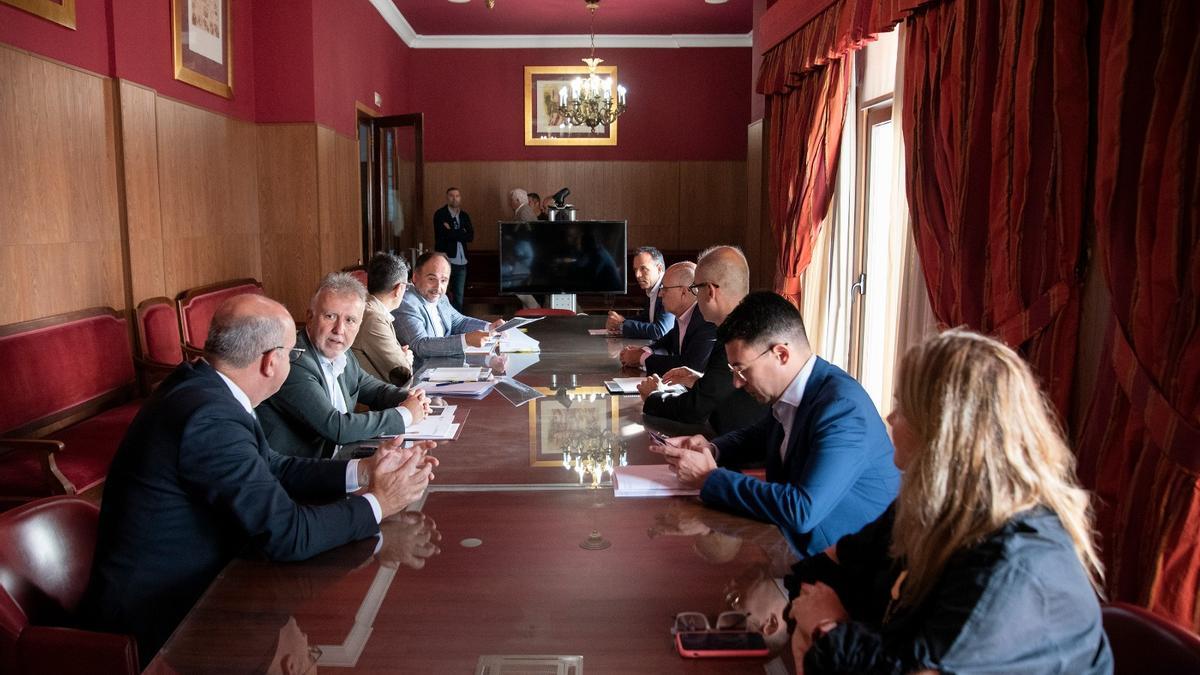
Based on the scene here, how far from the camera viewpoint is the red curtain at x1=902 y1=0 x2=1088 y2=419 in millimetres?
2711

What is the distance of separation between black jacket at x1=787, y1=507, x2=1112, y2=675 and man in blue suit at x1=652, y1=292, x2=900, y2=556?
0.74 m

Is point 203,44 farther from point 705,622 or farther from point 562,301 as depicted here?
point 705,622

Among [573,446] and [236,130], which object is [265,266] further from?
[573,446]

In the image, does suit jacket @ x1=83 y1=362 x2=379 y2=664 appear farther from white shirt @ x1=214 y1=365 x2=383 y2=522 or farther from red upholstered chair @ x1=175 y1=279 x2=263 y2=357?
red upholstered chair @ x1=175 y1=279 x2=263 y2=357

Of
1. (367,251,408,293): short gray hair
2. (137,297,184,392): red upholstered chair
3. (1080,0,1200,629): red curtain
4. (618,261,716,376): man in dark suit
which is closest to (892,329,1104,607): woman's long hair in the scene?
(1080,0,1200,629): red curtain

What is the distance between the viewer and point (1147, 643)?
1.35m

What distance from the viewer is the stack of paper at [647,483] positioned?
7.22ft

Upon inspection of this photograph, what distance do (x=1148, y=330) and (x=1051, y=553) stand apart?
4.44 feet

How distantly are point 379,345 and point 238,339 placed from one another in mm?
1972

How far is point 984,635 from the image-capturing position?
3.83 ft

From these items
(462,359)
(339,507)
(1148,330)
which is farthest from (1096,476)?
(462,359)

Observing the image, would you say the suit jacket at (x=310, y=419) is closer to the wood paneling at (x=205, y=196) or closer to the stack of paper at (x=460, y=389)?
the stack of paper at (x=460, y=389)

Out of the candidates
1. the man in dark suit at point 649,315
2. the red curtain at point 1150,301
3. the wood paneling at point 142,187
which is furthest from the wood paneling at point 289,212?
the red curtain at point 1150,301

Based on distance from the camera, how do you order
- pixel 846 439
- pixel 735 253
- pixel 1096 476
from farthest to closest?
pixel 735 253 < pixel 1096 476 < pixel 846 439
